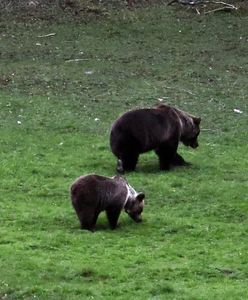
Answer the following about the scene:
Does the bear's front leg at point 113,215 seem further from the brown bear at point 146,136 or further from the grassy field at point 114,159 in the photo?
the brown bear at point 146,136

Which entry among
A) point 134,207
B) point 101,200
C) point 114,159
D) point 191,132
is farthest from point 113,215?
point 191,132

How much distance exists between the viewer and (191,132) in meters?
16.7

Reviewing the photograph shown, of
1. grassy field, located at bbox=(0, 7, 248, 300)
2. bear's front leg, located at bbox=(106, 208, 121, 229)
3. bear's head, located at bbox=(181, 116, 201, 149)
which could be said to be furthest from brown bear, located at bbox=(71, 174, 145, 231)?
bear's head, located at bbox=(181, 116, 201, 149)

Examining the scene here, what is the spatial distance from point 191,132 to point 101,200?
485 centimetres

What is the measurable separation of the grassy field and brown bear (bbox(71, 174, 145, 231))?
0.20m

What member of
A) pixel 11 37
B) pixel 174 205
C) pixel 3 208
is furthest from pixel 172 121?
pixel 11 37

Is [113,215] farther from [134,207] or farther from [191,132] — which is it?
[191,132]

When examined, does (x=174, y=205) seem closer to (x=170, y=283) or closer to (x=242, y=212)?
(x=242, y=212)

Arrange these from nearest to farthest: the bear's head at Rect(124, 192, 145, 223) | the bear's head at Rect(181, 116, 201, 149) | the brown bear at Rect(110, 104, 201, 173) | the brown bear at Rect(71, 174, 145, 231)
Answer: the brown bear at Rect(71, 174, 145, 231) → the bear's head at Rect(124, 192, 145, 223) → the brown bear at Rect(110, 104, 201, 173) → the bear's head at Rect(181, 116, 201, 149)

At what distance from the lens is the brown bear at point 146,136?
15242mm

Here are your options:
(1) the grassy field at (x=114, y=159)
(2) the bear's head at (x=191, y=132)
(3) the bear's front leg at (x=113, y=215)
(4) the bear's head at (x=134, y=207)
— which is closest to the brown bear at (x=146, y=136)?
(1) the grassy field at (x=114, y=159)

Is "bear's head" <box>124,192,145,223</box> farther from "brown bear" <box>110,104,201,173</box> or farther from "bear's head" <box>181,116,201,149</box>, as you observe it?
"bear's head" <box>181,116,201,149</box>

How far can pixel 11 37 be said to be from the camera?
26.0 metres

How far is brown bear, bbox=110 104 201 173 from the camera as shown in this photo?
1524 centimetres
